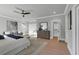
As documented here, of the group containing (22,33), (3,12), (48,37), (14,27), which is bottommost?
(48,37)

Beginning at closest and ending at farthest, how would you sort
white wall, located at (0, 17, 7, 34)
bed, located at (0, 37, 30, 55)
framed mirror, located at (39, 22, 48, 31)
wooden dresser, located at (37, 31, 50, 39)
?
bed, located at (0, 37, 30, 55), white wall, located at (0, 17, 7, 34), wooden dresser, located at (37, 31, 50, 39), framed mirror, located at (39, 22, 48, 31)

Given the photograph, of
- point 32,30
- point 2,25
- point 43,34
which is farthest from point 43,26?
point 2,25

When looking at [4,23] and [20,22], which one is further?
[20,22]

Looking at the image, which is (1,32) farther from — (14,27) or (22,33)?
(22,33)

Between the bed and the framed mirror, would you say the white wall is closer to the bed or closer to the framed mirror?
the bed

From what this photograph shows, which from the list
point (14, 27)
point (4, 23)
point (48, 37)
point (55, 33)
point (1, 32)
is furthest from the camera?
point (55, 33)

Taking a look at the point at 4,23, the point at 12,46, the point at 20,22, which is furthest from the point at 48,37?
the point at 12,46

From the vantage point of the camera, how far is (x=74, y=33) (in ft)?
10.2

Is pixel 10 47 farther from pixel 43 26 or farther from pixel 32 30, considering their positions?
pixel 43 26

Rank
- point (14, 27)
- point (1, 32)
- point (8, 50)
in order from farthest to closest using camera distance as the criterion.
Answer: point (14, 27) < point (1, 32) < point (8, 50)

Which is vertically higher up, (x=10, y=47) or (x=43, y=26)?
(x=43, y=26)

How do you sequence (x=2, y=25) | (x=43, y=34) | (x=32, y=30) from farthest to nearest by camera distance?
(x=43, y=34) < (x=32, y=30) < (x=2, y=25)

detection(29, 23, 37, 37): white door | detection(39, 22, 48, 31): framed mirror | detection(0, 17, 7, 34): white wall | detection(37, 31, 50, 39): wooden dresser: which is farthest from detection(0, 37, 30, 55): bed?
detection(39, 22, 48, 31): framed mirror

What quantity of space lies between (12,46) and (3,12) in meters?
2.65
